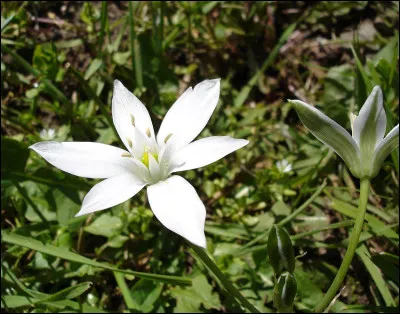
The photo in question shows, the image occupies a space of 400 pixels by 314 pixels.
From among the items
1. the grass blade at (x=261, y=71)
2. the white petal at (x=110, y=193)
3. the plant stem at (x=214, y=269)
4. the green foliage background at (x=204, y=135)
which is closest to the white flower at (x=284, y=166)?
the green foliage background at (x=204, y=135)

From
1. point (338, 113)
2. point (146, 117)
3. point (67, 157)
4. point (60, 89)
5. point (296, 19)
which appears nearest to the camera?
point (67, 157)

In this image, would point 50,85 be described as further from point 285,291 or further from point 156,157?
point 285,291

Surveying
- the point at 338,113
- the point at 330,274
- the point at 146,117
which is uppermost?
the point at 146,117

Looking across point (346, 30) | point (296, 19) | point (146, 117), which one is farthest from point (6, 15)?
point (346, 30)

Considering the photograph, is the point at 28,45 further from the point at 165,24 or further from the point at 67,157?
the point at 67,157

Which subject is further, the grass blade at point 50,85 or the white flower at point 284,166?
the grass blade at point 50,85

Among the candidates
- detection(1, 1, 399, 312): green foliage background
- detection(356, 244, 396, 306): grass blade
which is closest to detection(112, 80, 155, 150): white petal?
detection(1, 1, 399, 312): green foliage background

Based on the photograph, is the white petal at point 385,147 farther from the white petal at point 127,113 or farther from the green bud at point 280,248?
the white petal at point 127,113
